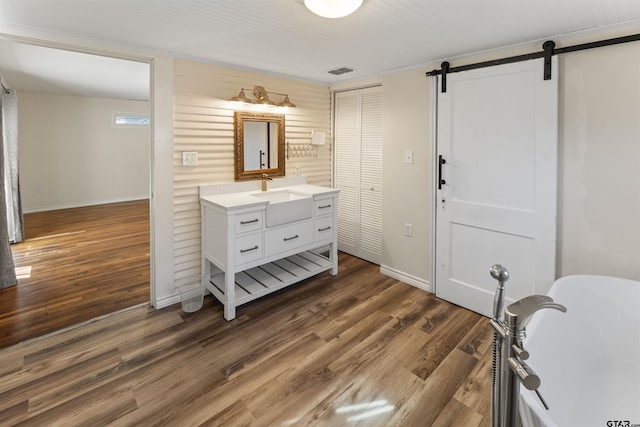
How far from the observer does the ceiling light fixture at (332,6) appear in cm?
168

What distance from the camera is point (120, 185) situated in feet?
24.5

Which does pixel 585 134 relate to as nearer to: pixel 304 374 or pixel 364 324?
pixel 364 324

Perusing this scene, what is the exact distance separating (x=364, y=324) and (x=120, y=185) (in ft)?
22.7

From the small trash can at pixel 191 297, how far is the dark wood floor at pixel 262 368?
0.07 m

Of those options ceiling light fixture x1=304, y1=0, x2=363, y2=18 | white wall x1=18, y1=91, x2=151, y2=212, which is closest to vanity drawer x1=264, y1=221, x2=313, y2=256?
ceiling light fixture x1=304, y1=0, x2=363, y2=18

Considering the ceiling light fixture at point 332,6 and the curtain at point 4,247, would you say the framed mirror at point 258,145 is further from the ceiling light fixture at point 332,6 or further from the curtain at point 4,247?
the curtain at point 4,247

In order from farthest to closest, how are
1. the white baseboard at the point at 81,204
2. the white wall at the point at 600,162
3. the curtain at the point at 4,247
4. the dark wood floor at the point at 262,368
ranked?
the white baseboard at the point at 81,204, the curtain at the point at 4,247, the white wall at the point at 600,162, the dark wood floor at the point at 262,368

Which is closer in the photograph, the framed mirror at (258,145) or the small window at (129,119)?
the framed mirror at (258,145)

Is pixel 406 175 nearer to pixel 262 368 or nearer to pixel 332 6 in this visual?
pixel 332 6

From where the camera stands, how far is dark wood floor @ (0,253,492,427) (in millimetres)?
1797

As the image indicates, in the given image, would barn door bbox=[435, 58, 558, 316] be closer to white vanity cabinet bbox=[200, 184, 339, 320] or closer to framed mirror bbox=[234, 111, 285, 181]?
white vanity cabinet bbox=[200, 184, 339, 320]

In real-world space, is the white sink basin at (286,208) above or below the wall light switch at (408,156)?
below

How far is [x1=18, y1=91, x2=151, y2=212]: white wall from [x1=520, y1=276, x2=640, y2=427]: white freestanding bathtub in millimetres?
7978

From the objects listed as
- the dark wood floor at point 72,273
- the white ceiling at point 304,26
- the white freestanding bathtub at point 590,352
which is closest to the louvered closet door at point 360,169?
the white ceiling at point 304,26
